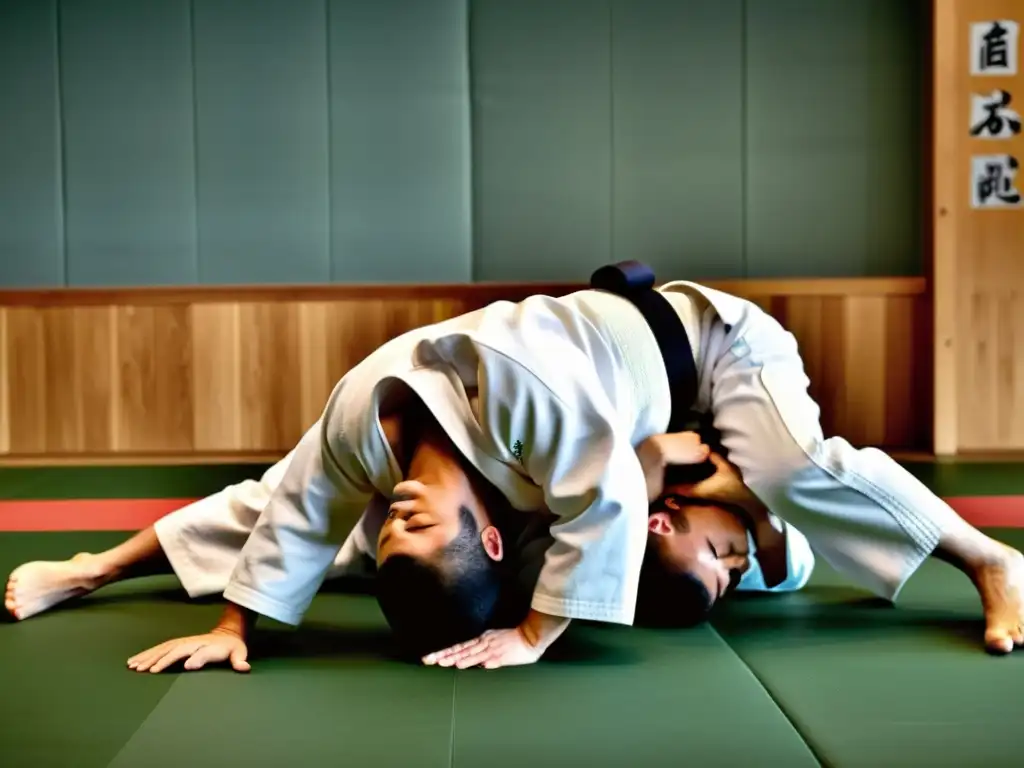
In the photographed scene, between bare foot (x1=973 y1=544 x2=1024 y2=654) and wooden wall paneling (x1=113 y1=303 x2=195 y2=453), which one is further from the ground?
wooden wall paneling (x1=113 y1=303 x2=195 y2=453)

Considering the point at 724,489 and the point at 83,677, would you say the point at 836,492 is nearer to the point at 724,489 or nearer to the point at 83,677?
the point at 724,489

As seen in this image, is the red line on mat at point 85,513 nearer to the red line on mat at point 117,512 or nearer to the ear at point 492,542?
the red line on mat at point 117,512

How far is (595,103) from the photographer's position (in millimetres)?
6305

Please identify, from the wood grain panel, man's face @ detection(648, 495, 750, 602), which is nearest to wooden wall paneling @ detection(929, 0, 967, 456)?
the wood grain panel

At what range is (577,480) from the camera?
2.22 meters

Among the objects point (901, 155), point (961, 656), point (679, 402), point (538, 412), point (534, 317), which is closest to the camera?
point (538, 412)

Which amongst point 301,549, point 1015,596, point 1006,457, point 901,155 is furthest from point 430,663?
point 901,155

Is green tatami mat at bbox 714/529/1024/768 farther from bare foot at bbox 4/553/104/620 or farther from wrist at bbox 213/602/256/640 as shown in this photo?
bare foot at bbox 4/553/104/620

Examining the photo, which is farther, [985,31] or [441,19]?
[441,19]

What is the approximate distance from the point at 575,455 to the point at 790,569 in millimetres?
1039

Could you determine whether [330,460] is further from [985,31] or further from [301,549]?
[985,31]

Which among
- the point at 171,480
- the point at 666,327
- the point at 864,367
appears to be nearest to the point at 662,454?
the point at 666,327

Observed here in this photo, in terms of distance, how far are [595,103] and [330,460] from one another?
14.4 feet

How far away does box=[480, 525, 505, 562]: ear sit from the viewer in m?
2.23
